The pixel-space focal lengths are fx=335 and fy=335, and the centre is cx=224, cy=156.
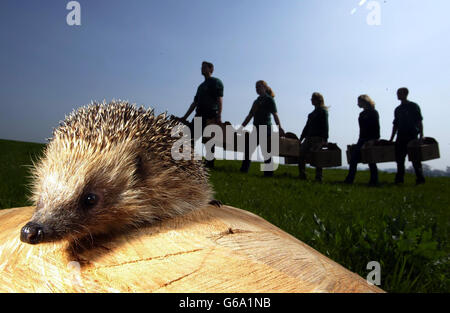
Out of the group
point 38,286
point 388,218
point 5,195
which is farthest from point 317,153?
point 38,286

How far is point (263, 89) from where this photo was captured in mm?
14062

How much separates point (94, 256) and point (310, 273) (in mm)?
1535

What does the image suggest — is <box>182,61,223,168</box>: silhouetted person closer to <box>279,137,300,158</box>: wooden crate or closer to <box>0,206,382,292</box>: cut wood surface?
<box>279,137,300,158</box>: wooden crate

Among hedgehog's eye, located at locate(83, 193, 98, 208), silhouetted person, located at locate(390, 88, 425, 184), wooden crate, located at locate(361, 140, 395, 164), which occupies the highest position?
silhouetted person, located at locate(390, 88, 425, 184)

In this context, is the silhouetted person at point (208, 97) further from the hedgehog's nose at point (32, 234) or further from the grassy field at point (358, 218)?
the hedgehog's nose at point (32, 234)

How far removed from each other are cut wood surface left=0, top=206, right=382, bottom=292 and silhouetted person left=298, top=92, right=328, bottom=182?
1252 cm

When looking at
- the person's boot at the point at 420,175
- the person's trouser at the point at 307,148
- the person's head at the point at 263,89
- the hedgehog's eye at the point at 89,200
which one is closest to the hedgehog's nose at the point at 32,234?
the hedgehog's eye at the point at 89,200

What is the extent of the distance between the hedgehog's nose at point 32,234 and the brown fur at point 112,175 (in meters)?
0.06

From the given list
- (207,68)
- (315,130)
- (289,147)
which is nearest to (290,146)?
(289,147)

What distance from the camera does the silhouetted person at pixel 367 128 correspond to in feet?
47.8

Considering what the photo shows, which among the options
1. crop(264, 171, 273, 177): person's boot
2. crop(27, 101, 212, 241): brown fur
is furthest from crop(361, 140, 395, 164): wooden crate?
crop(27, 101, 212, 241): brown fur

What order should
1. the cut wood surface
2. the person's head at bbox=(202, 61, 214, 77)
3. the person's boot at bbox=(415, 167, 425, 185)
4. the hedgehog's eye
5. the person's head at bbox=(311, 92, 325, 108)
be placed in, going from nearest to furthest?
1. the cut wood surface
2. the hedgehog's eye
3. the person's head at bbox=(202, 61, 214, 77)
4. the person's head at bbox=(311, 92, 325, 108)
5. the person's boot at bbox=(415, 167, 425, 185)

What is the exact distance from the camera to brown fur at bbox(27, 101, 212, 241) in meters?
2.83
